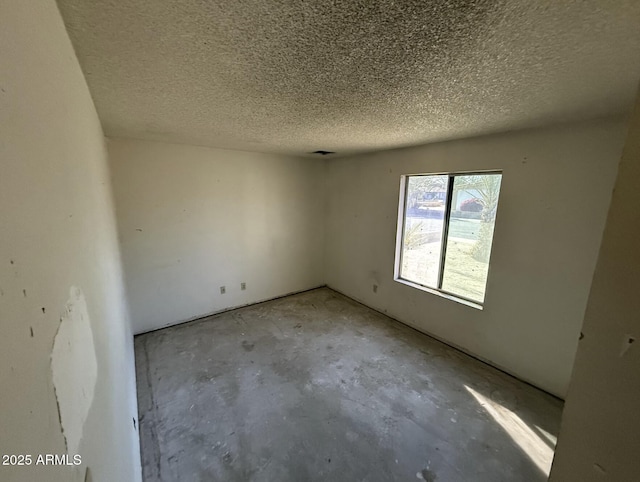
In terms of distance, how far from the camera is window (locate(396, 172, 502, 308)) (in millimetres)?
2543

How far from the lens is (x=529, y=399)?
2.14 metres

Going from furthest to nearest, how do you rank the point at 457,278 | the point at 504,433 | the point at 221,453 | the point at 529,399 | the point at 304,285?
the point at 304,285, the point at 457,278, the point at 529,399, the point at 504,433, the point at 221,453

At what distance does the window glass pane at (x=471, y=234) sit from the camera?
249 cm

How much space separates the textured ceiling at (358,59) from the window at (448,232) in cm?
80

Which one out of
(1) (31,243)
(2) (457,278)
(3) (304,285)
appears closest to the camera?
(1) (31,243)

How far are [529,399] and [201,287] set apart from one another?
11.8ft

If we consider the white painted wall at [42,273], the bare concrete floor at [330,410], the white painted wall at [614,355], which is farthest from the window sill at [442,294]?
the white painted wall at [42,273]

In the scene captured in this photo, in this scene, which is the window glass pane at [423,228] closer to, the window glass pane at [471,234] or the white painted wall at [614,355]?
the window glass pane at [471,234]

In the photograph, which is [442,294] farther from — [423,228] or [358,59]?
[358,59]

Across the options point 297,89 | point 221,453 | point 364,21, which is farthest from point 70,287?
point 221,453

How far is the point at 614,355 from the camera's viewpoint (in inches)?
19.0

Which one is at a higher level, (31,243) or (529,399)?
(31,243)

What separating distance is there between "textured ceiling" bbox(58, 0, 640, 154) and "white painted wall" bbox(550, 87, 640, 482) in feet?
2.34

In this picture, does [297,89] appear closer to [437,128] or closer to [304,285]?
[437,128]
